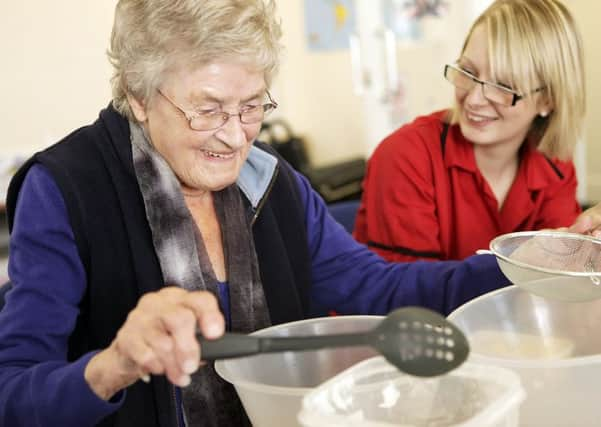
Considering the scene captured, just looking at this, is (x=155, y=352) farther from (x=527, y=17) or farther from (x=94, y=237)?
(x=527, y=17)

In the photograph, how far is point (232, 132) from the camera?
41.9 inches

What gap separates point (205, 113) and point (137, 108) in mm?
131

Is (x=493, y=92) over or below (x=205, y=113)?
below

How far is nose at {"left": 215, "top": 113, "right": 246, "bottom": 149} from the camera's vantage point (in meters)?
1.06

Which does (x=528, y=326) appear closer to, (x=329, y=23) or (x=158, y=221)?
(x=158, y=221)

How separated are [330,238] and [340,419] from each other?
29.4 inches

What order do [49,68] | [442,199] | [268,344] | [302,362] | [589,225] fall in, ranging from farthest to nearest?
[49,68], [442,199], [589,225], [302,362], [268,344]

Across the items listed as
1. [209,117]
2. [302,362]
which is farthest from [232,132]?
[302,362]

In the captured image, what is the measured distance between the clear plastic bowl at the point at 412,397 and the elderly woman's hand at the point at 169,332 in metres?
0.12

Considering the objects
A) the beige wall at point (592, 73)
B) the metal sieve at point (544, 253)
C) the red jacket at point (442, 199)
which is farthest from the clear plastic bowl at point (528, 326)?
the beige wall at point (592, 73)

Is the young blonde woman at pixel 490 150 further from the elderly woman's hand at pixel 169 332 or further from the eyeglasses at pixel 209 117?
the elderly woman's hand at pixel 169 332

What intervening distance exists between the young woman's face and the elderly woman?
49cm

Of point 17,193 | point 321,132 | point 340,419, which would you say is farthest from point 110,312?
point 321,132

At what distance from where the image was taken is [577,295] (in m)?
0.92
